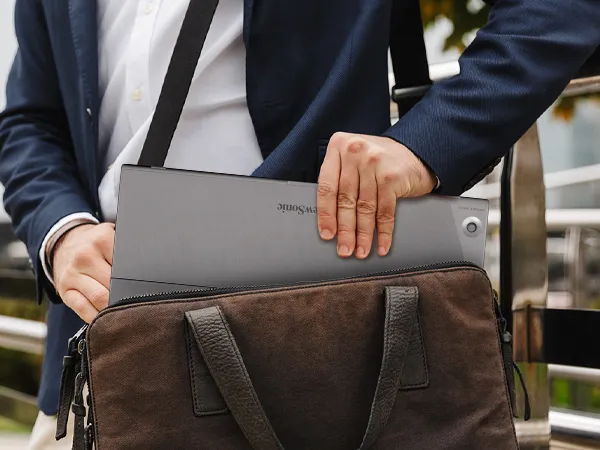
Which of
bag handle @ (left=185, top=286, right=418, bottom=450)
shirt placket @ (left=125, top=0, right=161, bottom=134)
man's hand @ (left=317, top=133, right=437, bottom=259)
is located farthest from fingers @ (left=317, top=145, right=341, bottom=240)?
shirt placket @ (left=125, top=0, right=161, bottom=134)

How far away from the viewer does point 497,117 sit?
0.80 meters

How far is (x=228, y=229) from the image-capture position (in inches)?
29.4

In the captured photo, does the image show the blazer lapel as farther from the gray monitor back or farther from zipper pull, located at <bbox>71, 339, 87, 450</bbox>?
zipper pull, located at <bbox>71, 339, 87, 450</bbox>

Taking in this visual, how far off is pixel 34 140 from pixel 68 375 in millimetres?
508

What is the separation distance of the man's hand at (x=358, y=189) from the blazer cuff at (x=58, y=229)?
0.38 m

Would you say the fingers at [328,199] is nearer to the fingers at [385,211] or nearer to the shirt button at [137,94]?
the fingers at [385,211]

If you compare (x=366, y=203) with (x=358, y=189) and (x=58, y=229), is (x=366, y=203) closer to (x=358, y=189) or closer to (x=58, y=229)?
(x=358, y=189)

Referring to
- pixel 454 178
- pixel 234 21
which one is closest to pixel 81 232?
pixel 234 21

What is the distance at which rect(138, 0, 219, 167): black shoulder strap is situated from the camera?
91 cm

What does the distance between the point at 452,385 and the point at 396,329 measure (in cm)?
10

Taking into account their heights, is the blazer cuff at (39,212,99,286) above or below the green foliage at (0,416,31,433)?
above

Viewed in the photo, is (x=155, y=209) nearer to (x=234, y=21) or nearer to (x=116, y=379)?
(x=116, y=379)

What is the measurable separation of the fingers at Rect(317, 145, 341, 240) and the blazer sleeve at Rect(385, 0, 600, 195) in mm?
90

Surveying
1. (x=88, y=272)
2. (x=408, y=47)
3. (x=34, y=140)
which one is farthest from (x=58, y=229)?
(x=408, y=47)
